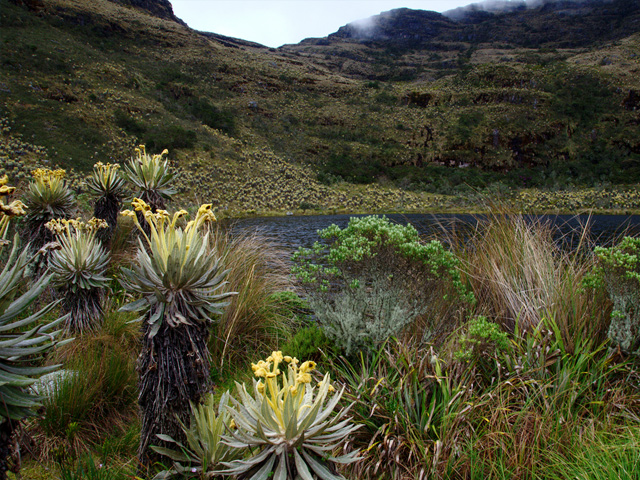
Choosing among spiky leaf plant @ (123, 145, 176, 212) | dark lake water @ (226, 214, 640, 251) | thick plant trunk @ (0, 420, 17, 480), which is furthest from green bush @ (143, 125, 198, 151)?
thick plant trunk @ (0, 420, 17, 480)

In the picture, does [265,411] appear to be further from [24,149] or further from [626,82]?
[626,82]

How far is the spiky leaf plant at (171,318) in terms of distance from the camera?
6.95 ft

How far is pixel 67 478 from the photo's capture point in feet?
6.63

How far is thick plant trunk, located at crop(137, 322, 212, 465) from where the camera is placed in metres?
2.18

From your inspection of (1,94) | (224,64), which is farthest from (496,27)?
(1,94)

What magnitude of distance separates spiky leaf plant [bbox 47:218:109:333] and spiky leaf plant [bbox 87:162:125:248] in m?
1.38

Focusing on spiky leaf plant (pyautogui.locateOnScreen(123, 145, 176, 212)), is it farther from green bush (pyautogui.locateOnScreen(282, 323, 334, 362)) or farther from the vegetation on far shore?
green bush (pyautogui.locateOnScreen(282, 323, 334, 362))

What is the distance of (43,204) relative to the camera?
493cm

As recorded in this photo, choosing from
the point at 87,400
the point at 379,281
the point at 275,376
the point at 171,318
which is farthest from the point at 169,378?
the point at 379,281

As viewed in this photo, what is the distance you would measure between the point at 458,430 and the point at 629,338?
Answer: 4.97ft

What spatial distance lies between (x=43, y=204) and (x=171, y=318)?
4194 millimetres

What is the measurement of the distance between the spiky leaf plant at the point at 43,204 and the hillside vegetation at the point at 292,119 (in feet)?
72.4

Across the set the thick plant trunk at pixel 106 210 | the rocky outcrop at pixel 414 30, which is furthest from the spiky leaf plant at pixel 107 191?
the rocky outcrop at pixel 414 30

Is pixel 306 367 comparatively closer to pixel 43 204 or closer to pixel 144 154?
pixel 144 154
